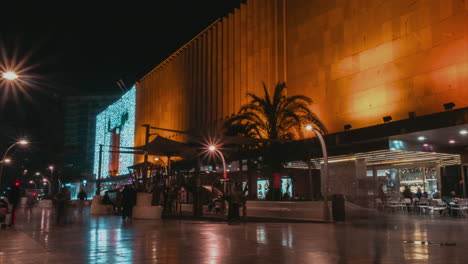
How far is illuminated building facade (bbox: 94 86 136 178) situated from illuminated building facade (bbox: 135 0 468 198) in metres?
21.2

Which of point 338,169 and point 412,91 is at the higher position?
point 412,91

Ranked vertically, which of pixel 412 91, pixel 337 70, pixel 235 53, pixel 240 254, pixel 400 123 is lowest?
pixel 240 254

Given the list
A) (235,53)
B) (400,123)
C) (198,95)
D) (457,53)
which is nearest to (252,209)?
(400,123)

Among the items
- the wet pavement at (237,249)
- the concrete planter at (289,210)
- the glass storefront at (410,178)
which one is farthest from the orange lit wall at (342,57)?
the wet pavement at (237,249)

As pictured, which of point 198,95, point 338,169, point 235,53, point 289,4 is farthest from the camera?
point 198,95

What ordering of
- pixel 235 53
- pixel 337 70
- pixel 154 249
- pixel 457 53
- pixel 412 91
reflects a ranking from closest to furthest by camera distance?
1. pixel 154 249
2. pixel 457 53
3. pixel 412 91
4. pixel 337 70
5. pixel 235 53

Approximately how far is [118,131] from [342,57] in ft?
166

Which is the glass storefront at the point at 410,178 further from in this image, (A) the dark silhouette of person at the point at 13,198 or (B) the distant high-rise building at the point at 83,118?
(B) the distant high-rise building at the point at 83,118

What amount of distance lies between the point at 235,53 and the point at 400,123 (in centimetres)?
1955

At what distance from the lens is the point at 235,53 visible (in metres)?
38.1

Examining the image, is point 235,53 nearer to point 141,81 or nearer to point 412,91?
point 412,91

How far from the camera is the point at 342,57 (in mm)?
27406

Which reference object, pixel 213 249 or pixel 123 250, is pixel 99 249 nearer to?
pixel 123 250

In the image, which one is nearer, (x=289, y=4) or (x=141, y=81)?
(x=289, y=4)
